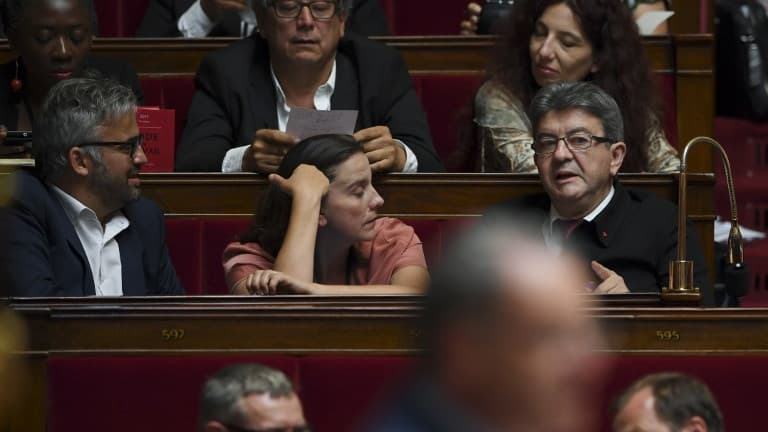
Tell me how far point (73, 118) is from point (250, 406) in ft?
3.88

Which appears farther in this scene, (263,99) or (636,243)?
(263,99)

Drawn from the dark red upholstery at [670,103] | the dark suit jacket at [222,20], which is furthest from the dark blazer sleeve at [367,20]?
the dark red upholstery at [670,103]

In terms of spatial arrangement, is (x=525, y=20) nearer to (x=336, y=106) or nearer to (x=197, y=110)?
(x=336, y=106)

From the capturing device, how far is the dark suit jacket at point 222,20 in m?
4.24

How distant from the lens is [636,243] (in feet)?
10.1

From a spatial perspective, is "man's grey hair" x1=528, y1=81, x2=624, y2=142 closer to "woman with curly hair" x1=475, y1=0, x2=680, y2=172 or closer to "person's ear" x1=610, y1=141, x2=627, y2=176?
"person's ear" x1=610, y1=141, x2=627, y2=176

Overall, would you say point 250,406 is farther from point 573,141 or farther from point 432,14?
point 432,14

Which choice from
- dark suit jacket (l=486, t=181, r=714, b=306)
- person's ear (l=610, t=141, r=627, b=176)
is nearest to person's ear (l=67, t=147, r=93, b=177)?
dark suit jacket (l=486, t=181, r=714, b=306)

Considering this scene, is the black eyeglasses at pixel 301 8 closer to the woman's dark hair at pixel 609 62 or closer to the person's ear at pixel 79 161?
the woman's dark hair at pixel 609 62

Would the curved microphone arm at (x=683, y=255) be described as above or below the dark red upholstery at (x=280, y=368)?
above

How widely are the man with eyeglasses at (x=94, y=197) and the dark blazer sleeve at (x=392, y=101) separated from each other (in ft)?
2.15

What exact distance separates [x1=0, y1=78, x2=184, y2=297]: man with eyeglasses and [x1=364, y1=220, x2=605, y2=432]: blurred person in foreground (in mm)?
2003

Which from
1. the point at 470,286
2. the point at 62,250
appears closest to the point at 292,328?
the point at 62,250

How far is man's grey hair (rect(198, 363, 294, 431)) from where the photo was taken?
2.06 m
